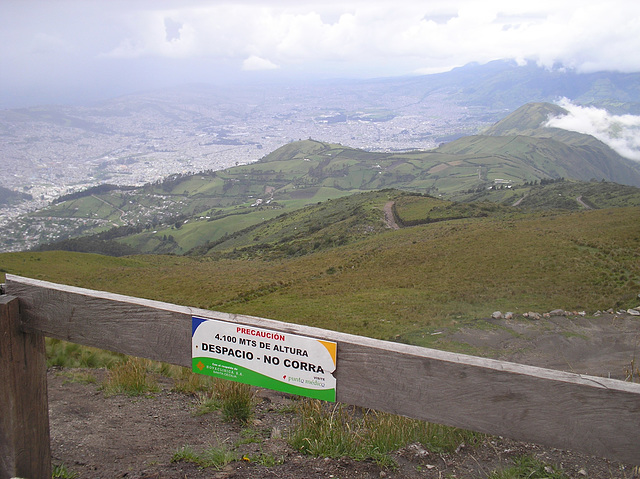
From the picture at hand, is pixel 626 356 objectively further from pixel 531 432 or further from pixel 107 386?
pixel 107 386

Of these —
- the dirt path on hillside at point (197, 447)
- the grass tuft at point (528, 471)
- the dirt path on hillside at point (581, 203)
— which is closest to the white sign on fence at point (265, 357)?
the dirt path on hillside at point (197, 447)

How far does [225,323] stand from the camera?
9.30ft

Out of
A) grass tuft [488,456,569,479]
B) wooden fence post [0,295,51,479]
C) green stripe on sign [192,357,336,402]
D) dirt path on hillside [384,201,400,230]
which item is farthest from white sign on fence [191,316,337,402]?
dirt path on hillside [384,201,400,230]

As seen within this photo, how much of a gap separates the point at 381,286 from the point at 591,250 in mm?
11231

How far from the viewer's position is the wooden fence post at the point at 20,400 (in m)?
3.03

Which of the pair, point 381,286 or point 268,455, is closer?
point 268,455

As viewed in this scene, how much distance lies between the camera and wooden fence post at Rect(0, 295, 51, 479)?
119 inches

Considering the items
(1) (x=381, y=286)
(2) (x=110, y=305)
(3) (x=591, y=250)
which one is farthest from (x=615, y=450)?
(3) (x=591, y=250)

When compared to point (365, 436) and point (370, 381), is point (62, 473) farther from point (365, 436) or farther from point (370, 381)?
point (370, 381)

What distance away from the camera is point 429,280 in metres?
23.3

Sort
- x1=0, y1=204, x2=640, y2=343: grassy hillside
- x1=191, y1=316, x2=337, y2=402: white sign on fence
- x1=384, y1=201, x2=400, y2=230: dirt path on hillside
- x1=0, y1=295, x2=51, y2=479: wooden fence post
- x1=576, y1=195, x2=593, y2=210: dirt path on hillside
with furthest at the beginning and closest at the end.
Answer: x1=576, y1=195, x2=593, y2=210: dirt path on hillside
x1=384, y1=201, x2=400, y2=230: dirt path on hillside
x1=0, y1=204, x2=640, y2=343: grassy hillside
x1=0, y1=295, x2=51, y2=479: wooden fence post
x1=191, y1=316, x2=337, y2=402: white sign on fence

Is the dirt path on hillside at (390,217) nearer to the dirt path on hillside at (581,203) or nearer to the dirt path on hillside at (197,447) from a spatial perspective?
the dirt path on hillside at (581,203)

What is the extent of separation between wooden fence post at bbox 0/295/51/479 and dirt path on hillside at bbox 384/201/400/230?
5398 cm

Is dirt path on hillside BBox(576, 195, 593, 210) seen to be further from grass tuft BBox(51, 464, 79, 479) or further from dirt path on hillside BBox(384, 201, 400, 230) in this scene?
grass tuft BBox(51, 464, 79, 479)
